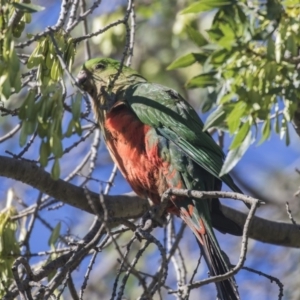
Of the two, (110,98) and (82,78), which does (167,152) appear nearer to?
(110,98)

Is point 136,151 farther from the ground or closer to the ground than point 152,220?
farther from the ground

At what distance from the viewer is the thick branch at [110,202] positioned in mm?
3672

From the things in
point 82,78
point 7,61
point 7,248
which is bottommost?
point 7,248

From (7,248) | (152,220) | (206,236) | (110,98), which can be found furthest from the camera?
(110,98)

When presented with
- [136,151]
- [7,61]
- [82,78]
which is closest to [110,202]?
[136,151]

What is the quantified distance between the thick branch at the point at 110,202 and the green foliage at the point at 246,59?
1.16 m

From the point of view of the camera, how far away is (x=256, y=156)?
26.4ft

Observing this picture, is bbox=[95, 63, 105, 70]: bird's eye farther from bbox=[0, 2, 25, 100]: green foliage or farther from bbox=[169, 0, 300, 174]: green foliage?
bbox=[169, 0, 300, 174]: green foliage

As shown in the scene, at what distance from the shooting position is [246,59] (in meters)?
2.46

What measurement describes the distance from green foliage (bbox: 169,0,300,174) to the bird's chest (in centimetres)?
153

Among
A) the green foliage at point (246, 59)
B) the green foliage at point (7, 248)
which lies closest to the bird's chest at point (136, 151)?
the green foliage at point (7, 248)

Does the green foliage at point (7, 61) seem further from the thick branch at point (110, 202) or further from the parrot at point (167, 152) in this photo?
the parrot at point (167, 152)

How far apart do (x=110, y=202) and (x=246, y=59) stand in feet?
6.06

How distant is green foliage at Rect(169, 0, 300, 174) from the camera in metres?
2.43
